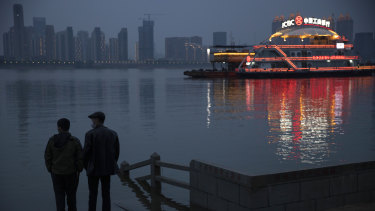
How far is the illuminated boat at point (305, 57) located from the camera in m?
93.6

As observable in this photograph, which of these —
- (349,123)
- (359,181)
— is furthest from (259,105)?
(359,181)

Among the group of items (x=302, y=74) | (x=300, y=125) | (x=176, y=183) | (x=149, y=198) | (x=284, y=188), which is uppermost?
(x=302, y=74)

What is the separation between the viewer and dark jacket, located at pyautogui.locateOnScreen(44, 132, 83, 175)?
298 inches

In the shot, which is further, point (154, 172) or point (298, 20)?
point (298, 20)

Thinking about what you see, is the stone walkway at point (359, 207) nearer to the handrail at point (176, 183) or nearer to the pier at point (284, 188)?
the pier at point (284, 188)

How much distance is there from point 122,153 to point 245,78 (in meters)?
78.5

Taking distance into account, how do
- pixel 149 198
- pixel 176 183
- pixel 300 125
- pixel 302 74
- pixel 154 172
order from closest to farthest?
pixel 176 183
pixel 149 198
pixel 154 172
pixel 300 125
pixel 302 74

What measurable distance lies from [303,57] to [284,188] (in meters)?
92.8

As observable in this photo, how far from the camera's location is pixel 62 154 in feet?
25.0

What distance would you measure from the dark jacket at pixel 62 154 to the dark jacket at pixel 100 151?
18cm

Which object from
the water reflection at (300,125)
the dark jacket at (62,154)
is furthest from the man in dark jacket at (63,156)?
the water reflection at (300,125)

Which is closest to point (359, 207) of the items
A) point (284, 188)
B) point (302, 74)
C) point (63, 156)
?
point (284, 188)

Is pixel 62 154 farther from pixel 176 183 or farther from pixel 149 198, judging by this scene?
pixel 149 198

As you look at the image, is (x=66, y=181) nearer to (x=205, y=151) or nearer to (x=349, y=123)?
(x=205, y=151)
